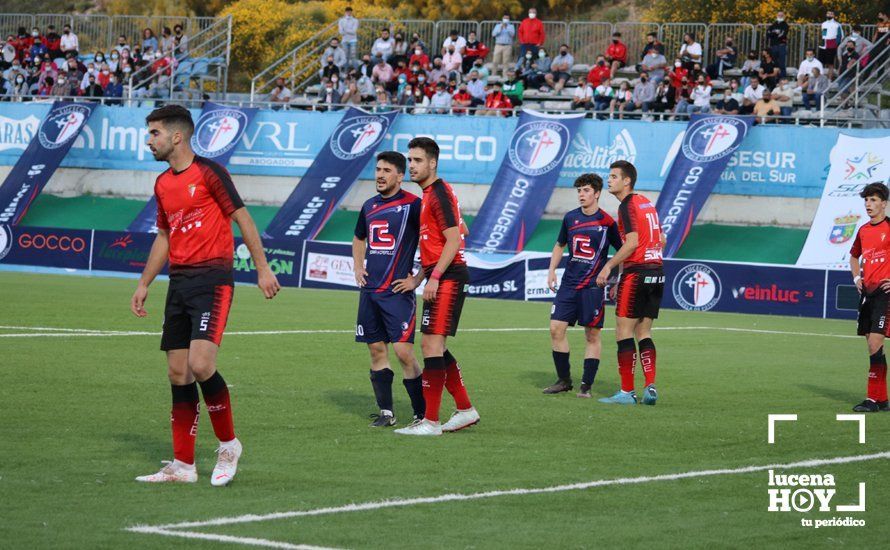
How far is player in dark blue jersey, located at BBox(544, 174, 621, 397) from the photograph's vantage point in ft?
45.8

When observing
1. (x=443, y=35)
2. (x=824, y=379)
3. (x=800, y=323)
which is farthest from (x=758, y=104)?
(x=824, y=379)

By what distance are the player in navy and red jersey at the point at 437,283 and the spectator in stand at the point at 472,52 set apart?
30.0 m

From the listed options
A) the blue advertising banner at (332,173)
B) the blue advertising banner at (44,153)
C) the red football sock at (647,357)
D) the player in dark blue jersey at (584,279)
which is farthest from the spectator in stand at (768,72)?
the red football sock at (647,357)

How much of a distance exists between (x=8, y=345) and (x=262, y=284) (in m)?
8.92

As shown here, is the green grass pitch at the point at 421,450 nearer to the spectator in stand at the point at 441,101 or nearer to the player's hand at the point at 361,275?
the player's hand at the point at 361,275

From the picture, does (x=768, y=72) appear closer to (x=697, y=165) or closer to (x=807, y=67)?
(x=807, y=67)

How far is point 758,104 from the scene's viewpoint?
3428cm

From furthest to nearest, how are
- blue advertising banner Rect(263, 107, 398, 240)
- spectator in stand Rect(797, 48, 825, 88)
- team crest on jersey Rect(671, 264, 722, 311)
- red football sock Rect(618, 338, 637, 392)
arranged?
blue advertising banner Rect(263, 107, 398, 240) → spectator in stand Rect(797, 48, 825, 88) → team crest on jersey Rect(671, 264, 722, 311) → red football sock Rect(618, 338, 637, 392)

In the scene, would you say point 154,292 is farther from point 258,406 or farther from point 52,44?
point 52,44

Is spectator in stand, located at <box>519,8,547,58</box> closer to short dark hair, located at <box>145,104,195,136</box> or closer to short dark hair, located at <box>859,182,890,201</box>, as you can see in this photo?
short dark hair, located at <box>859,182,890,201</box>

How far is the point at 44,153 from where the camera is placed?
1622 inches

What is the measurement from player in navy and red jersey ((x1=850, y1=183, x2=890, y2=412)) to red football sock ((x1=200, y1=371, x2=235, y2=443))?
693 cm

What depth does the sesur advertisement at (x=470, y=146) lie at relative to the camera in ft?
111

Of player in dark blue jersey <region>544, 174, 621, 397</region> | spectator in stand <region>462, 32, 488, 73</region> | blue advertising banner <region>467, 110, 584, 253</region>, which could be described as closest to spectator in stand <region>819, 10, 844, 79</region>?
blue advertising banner <region>467, 110, 584, 253</region>
